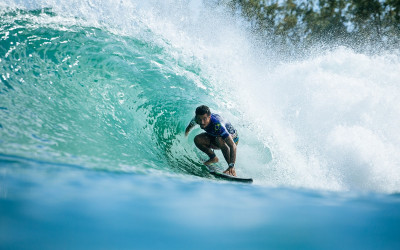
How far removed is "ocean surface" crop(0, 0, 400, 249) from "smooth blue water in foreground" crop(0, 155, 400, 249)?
0.04 feet

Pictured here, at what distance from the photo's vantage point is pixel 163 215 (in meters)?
2.22

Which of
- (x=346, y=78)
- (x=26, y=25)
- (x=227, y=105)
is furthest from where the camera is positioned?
(x=346, y=78)

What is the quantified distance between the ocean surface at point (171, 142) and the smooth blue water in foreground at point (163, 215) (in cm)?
1

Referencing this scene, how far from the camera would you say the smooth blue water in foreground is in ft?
6.36

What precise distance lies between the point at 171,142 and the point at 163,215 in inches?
128

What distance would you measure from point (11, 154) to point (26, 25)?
4326mm

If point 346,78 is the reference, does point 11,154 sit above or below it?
below

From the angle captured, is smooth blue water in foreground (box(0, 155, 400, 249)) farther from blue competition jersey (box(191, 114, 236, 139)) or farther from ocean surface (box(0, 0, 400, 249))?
blue competition jersey (box(191, 114, 236, 139))

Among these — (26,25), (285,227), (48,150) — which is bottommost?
(285,227)

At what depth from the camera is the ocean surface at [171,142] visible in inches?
85.1

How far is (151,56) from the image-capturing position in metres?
6.71

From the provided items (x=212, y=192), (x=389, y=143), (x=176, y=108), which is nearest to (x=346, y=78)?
(x=389, y=143)

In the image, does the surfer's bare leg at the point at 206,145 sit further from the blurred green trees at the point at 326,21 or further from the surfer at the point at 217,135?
the blurred green trees at the point at 326,21

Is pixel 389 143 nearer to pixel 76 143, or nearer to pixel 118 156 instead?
pixel 118 156
